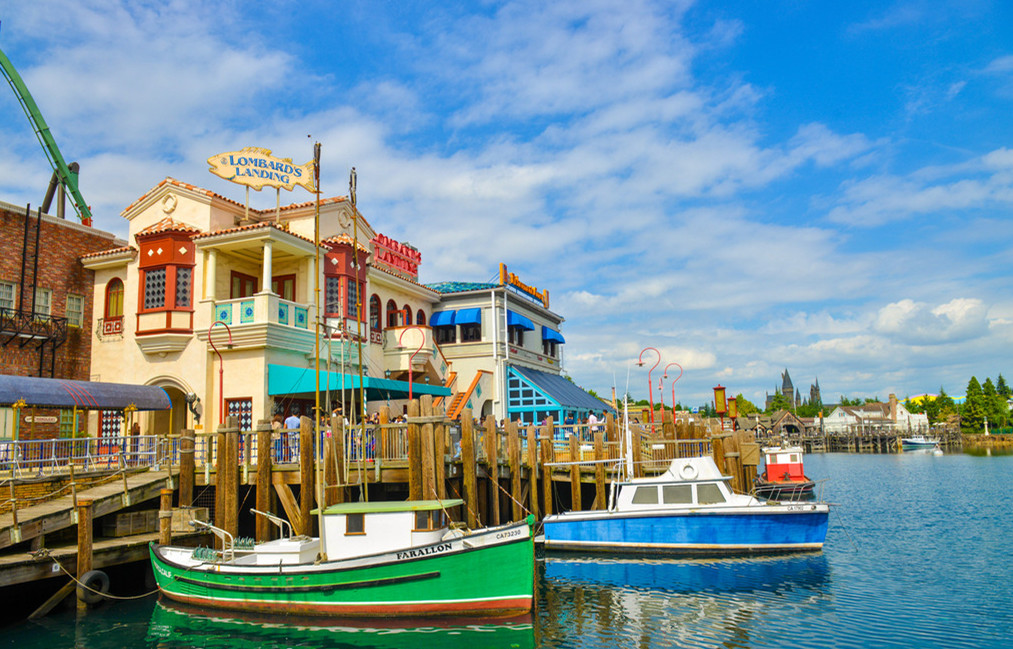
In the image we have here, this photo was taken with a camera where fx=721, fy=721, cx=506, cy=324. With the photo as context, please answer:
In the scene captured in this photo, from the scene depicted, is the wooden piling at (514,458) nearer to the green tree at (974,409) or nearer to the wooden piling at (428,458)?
Result: the wooden piling at (428,458)

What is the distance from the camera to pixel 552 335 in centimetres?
4334

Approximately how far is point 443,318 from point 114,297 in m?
14.7

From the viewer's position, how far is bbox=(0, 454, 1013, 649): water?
1398cm

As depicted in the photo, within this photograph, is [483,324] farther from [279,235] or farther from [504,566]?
[504,566]

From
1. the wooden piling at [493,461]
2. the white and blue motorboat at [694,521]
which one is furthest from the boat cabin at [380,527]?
the white and blue motorboat at [694,521]

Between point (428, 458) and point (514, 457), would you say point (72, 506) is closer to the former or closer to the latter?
point (428, 458)

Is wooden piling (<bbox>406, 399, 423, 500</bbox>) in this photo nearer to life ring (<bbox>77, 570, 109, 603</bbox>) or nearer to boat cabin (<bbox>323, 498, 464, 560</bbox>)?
boat cabin (<bbox>323, 498, 464, 560</bbox>)

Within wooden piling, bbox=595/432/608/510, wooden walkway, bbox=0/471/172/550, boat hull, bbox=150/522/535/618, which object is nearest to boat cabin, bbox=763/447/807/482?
wooden piling, bbox=595/432/608/510

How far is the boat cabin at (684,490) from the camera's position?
21.2 meters

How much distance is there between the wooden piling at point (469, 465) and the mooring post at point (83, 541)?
9.14 m

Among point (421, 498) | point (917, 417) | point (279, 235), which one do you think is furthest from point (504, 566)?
point (917, 417)

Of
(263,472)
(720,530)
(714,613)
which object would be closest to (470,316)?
(263,472)

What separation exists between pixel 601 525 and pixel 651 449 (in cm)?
709

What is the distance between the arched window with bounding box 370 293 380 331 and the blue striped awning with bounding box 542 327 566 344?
12989mm
